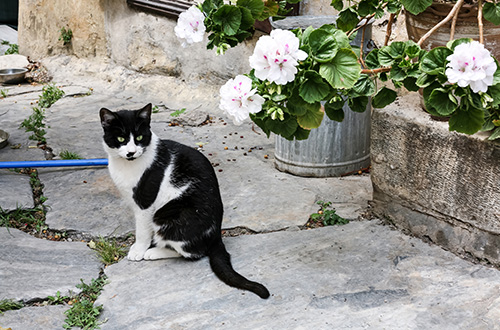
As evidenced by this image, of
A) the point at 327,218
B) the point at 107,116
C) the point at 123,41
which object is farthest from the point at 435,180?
the point at 123,41

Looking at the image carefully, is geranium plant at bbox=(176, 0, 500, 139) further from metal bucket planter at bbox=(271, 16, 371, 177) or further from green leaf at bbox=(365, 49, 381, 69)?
metal bucket planter at bbox=(271, 16, 371, 177)

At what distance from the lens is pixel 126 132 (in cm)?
254

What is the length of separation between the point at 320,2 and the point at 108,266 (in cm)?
255

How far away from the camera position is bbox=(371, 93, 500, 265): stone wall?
2439 millimetres

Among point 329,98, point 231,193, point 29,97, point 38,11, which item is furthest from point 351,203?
point 38,11

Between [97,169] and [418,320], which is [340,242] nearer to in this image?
[418,320]

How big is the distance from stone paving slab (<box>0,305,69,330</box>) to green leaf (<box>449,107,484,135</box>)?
66.8 inches

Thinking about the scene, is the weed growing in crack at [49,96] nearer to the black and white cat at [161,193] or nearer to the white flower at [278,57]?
the black and white cat at [161,193]

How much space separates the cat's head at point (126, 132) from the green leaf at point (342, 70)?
1094mm

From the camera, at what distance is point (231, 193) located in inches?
133

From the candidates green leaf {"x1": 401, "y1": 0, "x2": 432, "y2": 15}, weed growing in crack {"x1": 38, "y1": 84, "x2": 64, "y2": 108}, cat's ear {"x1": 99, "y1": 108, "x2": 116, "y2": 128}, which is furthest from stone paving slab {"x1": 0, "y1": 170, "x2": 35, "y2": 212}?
green leaf {"x1": 401, "y1": 0, "x2": 432, "y2": 15}

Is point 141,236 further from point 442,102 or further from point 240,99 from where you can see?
point 442,102

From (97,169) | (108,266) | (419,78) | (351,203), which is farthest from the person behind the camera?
(97,169)

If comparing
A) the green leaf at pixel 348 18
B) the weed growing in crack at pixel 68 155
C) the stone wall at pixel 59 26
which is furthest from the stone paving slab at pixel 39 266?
the stone wall at pixel 59 26
